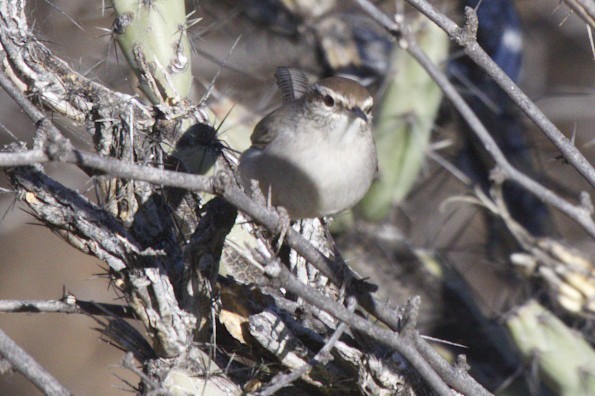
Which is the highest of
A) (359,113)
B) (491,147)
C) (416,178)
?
(416,178)

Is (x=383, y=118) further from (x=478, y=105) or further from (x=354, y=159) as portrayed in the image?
(x=354, y=159)

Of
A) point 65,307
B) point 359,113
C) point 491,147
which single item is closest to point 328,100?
point 359,113

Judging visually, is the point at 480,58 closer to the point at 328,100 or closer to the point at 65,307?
the point at 328,100

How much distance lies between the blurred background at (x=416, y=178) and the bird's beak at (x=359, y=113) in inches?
30.8

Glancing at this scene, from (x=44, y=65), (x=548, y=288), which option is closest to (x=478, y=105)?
(x=548, y=288)

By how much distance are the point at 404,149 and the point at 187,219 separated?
6.13 feet

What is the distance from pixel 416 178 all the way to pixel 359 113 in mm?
1973

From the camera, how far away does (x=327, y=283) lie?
331 centimetres

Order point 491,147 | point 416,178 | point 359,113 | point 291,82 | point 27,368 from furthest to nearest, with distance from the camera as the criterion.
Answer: point 416,178
point 291,82
point 359,113
point 491,147
point 27,368

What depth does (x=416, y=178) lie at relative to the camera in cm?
499

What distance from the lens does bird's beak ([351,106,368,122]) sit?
10.1 feet

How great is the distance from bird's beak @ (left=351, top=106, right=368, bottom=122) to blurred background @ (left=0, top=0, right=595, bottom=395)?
783mm

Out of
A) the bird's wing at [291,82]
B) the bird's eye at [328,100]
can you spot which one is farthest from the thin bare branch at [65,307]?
the bird's wing at [291,82]

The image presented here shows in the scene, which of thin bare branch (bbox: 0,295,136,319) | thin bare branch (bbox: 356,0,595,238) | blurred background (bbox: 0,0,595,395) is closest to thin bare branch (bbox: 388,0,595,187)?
thin bare branch (bbox: 356,0,595,238)
